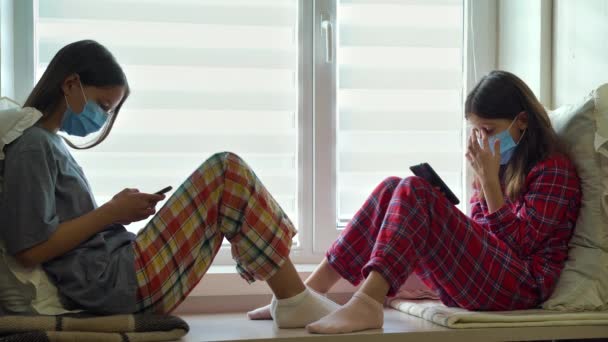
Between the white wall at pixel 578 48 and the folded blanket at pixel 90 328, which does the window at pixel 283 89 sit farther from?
the folded blanket at pixel 90 328

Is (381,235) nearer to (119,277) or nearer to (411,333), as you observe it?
(411,333)

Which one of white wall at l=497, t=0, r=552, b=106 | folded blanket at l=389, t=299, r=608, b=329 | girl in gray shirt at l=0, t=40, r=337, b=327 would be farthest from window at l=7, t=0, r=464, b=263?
folded blanket at l=389, t=299, r=608, b=329

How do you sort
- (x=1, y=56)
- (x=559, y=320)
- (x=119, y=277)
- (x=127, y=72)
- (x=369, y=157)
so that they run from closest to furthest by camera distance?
(x=119, y=277) < (x=559, y=320) < (x=1, y=56) < (x=127, y=72) < (x=369, y=157)

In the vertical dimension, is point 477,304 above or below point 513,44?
below

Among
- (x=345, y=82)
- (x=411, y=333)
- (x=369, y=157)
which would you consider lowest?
(x=411, y=333)

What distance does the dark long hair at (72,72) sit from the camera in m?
1.68

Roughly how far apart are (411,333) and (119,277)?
26.1 inches

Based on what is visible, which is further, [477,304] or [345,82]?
[345,82]

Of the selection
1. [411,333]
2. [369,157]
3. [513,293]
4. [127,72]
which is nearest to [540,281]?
[513,293]

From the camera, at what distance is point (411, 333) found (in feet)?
5.38

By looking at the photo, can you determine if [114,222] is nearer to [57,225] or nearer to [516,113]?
[57,225]

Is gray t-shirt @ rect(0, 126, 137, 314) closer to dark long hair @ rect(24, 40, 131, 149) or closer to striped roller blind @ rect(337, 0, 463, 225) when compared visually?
dark long hair @ rect(24, 40, 131, 149)

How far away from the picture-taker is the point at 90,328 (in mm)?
1485

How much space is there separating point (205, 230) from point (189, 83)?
73 centimetres
